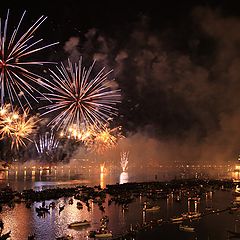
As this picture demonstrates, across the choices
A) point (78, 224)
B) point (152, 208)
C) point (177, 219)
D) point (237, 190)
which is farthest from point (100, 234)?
point (237, 190)

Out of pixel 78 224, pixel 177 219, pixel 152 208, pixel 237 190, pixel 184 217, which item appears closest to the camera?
pixel 78 224

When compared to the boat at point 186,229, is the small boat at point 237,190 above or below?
above

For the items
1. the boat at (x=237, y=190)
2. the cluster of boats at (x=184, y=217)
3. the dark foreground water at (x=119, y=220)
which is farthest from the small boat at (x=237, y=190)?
the cluster of boats at (x=184, y=217)

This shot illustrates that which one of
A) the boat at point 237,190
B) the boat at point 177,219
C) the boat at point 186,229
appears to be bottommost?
the boat at point 186,229

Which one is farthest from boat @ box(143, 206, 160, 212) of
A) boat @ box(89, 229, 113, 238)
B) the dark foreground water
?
boat @ box(89, 229, 113, 238)

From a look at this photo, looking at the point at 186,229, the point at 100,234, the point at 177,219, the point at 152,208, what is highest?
the point at 152,208

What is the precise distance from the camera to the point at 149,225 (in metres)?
28.1

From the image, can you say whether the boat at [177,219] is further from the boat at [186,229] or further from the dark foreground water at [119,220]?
the boat at [186,229]

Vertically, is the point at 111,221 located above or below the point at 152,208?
below

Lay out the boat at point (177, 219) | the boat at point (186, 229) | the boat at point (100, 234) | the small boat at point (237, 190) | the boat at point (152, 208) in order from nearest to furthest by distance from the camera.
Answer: the boat at point (100, 234)
the boat at point (186, 229)
the boat at point (177, 219)
the boat at point (152, 208)
the small boat at point (237, 190)

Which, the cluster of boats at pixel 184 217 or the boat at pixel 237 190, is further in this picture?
the boat at pixel 237 190

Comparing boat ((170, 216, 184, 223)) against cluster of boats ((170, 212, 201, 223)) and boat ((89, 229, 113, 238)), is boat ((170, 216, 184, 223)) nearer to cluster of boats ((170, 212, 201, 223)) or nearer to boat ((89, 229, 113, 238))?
cluster of boats ((170, 212, 201, 223))

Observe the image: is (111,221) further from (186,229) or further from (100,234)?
(186,229)

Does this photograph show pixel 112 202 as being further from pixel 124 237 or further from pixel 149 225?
pixel 124 237
